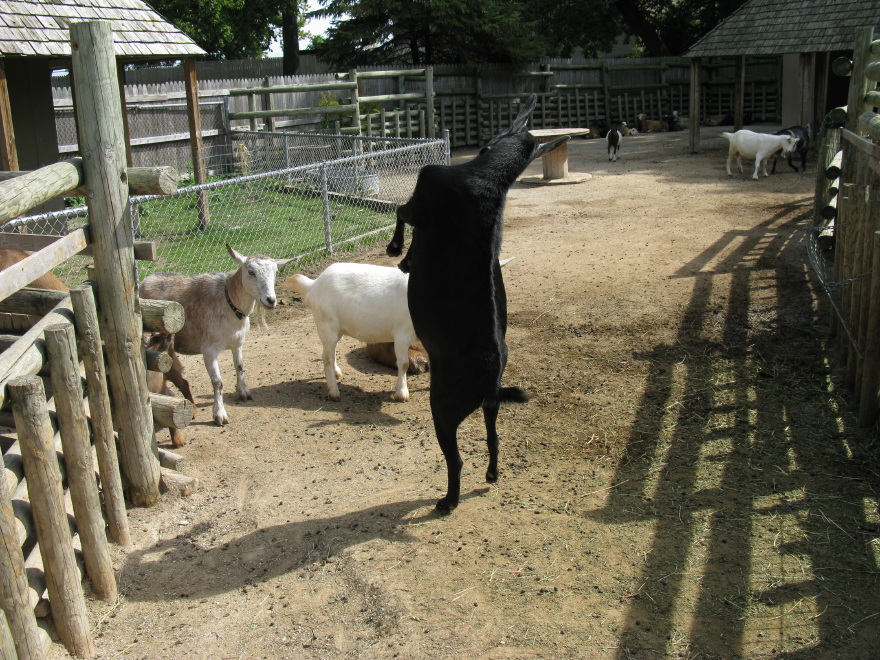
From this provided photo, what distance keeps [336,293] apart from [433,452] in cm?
168

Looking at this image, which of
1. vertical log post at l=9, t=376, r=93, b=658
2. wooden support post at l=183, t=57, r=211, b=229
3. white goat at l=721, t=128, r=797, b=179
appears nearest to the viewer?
vertical log post at l=9, t=376, r=93, b=658

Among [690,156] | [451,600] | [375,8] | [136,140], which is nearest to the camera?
[451,600]

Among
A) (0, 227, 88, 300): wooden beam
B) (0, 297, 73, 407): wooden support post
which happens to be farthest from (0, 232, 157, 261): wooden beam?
(0, 297, 73, 407): wooden support post

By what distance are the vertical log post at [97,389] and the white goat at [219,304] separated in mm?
1733

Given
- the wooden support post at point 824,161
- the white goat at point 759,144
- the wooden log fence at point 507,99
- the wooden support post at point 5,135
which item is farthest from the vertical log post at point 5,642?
the white goat at point 759,144

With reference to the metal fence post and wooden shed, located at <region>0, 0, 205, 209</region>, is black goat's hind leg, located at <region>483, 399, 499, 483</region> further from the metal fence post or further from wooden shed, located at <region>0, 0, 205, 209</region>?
wooden shed, located at <region>0, 0, 205, 209</region>

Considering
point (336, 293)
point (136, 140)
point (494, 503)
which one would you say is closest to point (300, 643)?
point (494, 503)

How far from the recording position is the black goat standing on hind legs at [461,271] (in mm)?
3943

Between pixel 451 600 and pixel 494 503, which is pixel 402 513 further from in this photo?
pixel 451 600

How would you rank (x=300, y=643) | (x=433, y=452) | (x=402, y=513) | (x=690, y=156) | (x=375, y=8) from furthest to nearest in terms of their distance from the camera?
(x=375, y=8) < (x=690, y=156) < (x=433, y=452) < (x=402, y=513) < (x=300, y=643)

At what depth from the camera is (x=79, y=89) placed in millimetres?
3783

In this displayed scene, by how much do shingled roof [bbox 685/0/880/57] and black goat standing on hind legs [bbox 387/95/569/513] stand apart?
1458 cm

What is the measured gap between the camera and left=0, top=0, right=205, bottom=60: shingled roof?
967cm

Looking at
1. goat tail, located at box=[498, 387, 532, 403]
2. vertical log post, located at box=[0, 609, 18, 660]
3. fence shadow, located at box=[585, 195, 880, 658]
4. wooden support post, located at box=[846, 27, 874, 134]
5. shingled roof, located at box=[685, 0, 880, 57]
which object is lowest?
fence shadow, located at box=[585, 195, 880, 658]
